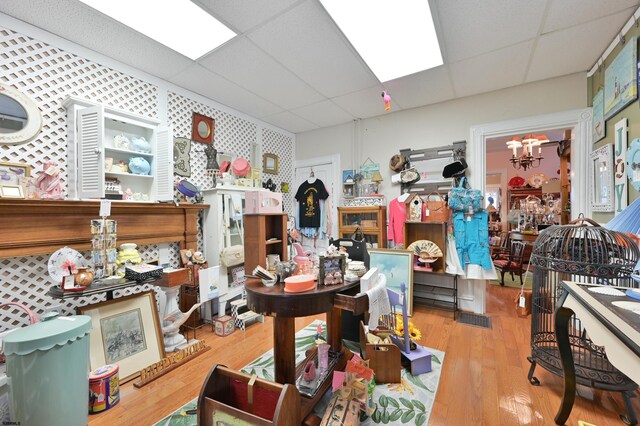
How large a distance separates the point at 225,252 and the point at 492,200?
303 inches

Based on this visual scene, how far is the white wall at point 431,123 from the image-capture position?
3.02 meters

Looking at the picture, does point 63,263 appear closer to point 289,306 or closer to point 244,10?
point 289,306

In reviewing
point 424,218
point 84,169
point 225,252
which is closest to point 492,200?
point 424,218

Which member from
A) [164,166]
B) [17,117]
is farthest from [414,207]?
[17,117]

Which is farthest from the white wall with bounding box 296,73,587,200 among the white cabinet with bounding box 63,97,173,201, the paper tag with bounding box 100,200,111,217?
the paper tag with bounding box 100,200,111,217

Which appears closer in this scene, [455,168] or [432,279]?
[455,168]

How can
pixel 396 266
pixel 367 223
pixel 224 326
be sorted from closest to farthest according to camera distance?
1. pixel 224 326
2. pixel 396 266
3. pixel 367 223

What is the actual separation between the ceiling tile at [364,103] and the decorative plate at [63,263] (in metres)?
3.18

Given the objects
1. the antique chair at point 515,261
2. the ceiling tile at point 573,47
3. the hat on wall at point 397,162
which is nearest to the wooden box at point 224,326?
the hat on wall at point 397,162

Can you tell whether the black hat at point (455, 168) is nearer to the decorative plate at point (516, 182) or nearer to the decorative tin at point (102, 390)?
the decorative tin at point (102, 390)

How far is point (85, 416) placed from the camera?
1596mm

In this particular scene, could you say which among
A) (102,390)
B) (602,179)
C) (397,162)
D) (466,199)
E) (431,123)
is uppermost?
(431,123)

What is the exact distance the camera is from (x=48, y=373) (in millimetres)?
1447

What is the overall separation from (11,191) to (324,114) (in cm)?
344
